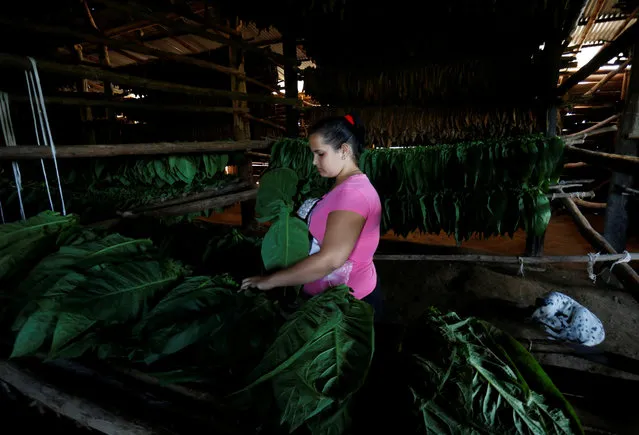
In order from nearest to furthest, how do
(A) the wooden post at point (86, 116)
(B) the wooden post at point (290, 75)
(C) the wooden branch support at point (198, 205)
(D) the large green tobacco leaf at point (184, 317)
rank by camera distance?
(D) the large green tobacco leaf at point (184, 317) < (C) the wooden branch support at point (198, 205) < (B) the wooden post at point (290, 75) < (A) the wooden post at point (86, 116)

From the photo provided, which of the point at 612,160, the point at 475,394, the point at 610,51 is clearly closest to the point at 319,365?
the point at 475,394

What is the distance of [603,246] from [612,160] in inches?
50.0

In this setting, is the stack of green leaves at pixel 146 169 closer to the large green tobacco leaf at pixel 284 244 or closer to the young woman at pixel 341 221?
the young woman at pixel 341 221

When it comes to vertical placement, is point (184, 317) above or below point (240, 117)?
below

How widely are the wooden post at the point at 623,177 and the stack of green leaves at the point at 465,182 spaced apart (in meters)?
1.79

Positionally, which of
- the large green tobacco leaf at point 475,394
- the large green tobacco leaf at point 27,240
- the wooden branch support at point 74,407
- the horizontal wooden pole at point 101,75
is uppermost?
the horizontal wooden pole at point 101,75

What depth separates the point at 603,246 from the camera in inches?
116

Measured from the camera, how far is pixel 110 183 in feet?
12.9

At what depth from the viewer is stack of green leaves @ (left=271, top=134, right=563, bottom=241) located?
9.91 ft

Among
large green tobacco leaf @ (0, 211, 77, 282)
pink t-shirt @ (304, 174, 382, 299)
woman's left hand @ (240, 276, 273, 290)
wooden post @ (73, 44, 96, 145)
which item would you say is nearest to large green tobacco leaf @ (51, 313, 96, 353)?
woman's left hand @ (240, 276, 273, 290)

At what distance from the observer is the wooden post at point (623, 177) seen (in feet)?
12.6

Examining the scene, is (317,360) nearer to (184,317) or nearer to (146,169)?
(184,317)

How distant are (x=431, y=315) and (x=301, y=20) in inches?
183

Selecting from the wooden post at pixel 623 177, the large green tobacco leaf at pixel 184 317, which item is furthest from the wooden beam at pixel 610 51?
the large green tobacco leaf at pixel 184 317
